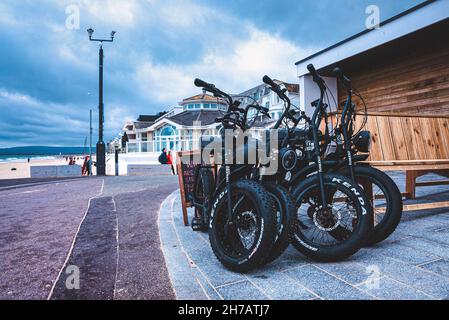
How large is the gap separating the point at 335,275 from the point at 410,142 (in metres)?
3.10

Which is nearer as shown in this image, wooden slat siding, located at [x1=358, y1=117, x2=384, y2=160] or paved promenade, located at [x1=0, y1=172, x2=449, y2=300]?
paved promenade, located at [x1=0, y1=172, x2=449, y2=300]

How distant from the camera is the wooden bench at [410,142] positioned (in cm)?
364

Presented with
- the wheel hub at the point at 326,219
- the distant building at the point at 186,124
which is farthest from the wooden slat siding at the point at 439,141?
the distant building at the point at 186,124

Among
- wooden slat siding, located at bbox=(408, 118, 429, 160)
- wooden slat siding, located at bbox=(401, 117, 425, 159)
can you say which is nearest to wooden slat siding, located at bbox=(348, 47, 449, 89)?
wooden slat siding, located at bbox=(408, 118, 429, 160)

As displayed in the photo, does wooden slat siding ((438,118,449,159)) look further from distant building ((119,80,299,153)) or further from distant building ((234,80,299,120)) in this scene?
distant building ((234,80,299,120))

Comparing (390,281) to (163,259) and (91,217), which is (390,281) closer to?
(163,259)

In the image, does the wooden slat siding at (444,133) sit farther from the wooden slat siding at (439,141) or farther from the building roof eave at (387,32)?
the building roof eave at (387,32)

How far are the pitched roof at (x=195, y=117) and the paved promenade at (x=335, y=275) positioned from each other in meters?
28.5

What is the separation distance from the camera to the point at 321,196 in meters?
2.44

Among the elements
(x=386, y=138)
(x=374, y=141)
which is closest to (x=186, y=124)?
(x=386, y=138)

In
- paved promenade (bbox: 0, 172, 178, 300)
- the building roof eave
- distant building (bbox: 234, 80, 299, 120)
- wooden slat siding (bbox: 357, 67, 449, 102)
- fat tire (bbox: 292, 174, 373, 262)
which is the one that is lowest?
paved promenade (bbox: 0, 172, 178, 300)

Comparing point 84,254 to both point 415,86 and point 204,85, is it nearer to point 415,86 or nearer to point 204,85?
point 204,85

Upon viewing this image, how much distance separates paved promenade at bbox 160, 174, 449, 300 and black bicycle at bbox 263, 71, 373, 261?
16cm

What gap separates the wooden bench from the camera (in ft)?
12.0
